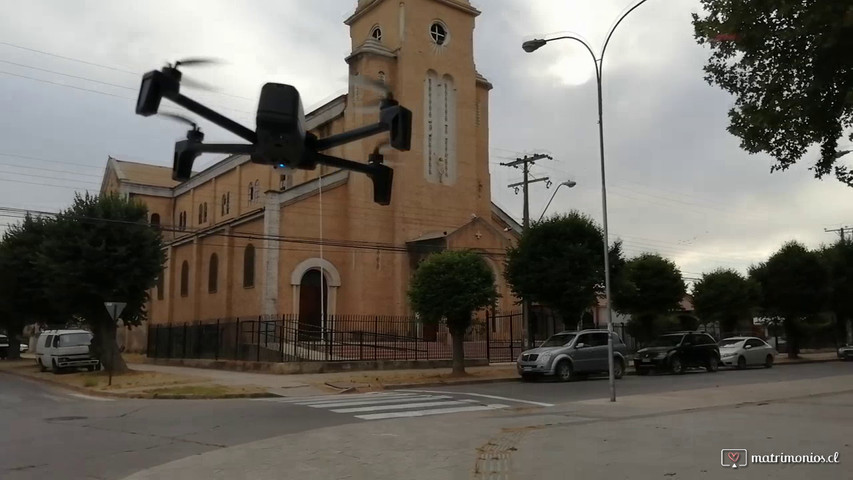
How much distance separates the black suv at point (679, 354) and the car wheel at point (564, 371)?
588cm

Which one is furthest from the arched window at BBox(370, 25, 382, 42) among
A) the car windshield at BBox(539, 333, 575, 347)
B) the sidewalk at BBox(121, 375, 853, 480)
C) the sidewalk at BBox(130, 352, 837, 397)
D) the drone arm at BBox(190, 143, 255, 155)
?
the drone arm at BBox(190, 143, 255, 155)

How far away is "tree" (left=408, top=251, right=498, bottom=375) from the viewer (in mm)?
24359

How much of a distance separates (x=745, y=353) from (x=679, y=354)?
5.34 meters

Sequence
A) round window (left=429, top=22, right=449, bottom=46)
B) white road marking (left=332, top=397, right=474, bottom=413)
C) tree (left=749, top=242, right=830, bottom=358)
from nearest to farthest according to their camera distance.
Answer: white road marking (left=332, top=397, right=474, bottom=413) → tree (left=749, top=242, right=830, bottom=358) → round window (left=429, top=22, right=449, bottom=46)

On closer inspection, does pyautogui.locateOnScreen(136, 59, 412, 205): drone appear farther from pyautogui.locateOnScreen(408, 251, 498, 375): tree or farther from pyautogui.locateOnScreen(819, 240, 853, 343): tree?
pyautogui.locateOnScreen(819, 240, 853, 343): tree

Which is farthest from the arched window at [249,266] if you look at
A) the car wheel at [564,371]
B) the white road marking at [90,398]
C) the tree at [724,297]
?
the tree at [724,297]

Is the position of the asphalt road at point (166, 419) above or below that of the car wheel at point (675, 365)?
below

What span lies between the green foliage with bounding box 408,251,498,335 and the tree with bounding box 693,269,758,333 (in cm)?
2050

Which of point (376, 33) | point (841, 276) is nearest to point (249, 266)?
point (376, 33)

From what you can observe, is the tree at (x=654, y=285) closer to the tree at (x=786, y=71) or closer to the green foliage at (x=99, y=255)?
the green foliage at (x=99, y=255)

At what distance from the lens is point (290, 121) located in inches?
165

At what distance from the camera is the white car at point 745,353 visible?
31.2 m

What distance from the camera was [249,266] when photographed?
35438 mm

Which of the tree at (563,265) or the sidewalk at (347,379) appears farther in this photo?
the tree at (563,265)
